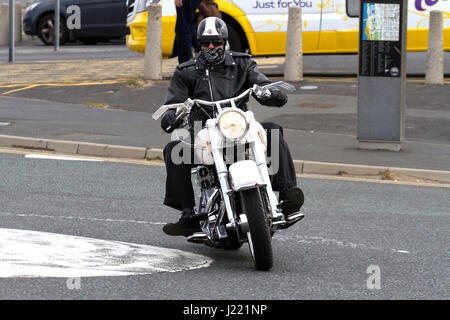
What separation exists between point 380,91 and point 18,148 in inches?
171

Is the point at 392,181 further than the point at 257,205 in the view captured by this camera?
Yes

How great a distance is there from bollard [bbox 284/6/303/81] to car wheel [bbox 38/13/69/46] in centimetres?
958

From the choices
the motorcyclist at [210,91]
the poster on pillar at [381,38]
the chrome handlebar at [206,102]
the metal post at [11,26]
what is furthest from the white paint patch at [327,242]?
the metal post at [11,26]

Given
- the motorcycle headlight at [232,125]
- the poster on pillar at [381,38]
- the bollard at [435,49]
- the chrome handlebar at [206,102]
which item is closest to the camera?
the motorcycle headlight at [232,125]

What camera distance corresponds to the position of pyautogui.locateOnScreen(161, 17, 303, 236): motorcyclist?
23.2ft

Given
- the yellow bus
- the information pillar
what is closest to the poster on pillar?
the information pillar

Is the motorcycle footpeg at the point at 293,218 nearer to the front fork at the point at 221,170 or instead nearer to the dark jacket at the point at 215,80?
the front fork at the point at 221,170

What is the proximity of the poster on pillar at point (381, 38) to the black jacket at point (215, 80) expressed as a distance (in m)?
5.95

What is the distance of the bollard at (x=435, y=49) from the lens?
17.2 metres

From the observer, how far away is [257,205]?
6.47 meters

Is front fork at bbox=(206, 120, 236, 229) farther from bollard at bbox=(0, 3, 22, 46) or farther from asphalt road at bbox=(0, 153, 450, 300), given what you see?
bollard at bbox=(0, 3, 22, 46)
